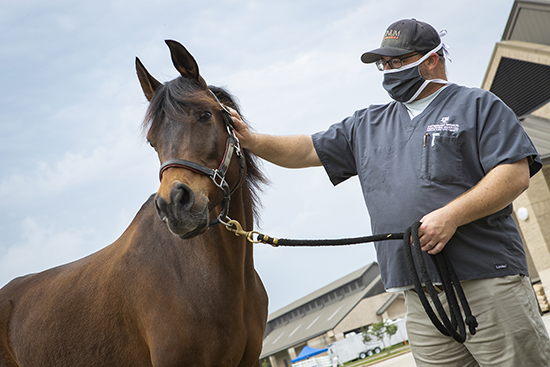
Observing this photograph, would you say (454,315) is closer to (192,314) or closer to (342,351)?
(192,314)

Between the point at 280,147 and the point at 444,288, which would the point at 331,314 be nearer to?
the point at 280,147

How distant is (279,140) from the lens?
3008 millimetres

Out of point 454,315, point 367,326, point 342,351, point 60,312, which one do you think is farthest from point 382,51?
point 367,326

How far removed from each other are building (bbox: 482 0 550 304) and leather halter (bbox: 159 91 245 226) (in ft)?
37.9

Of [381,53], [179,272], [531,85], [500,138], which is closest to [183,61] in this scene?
[381,53]

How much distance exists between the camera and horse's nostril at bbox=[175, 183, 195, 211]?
2279mm

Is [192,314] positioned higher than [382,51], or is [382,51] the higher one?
[382,51]

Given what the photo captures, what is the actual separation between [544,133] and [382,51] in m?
12.5

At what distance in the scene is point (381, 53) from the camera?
255 cm

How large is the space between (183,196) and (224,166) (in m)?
0.42

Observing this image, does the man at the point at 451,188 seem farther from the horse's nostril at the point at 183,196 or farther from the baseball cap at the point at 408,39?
the horse's nostril at the point at 183,196

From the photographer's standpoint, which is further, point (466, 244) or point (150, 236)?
point (150, 236)

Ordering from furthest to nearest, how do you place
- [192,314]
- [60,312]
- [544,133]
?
[544,133] < [60,312] < [192,314]

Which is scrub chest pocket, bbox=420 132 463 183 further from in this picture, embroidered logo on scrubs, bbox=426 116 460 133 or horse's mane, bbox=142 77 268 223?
horse's mane, bbox=142 77 268 223
